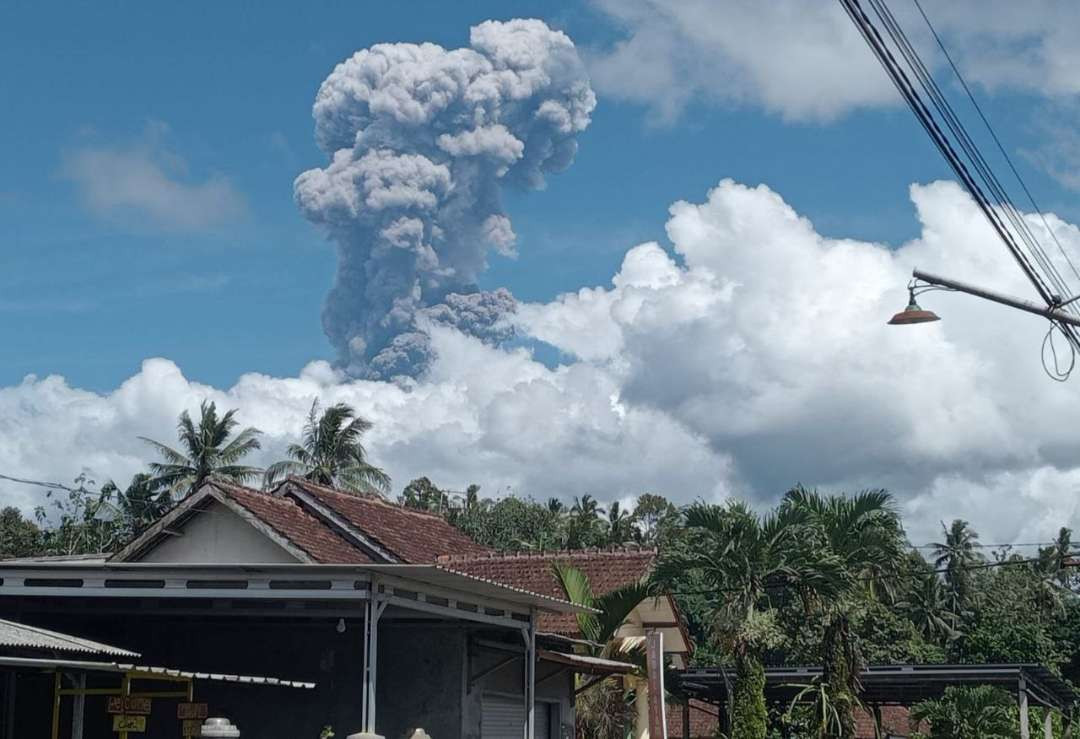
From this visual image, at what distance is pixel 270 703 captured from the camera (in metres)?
19.2

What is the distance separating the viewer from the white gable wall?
2259cm

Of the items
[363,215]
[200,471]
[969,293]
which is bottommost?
[969,293]

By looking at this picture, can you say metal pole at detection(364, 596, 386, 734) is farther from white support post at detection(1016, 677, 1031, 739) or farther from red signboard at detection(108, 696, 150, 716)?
white support post at detection(1016, 677, 1031, 739)

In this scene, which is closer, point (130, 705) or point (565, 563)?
point (130, 705)

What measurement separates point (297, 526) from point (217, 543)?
1.45 meters

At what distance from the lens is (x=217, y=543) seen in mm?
23109

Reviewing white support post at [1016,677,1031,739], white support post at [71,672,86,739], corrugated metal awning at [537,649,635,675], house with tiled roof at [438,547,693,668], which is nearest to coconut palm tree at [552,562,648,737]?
corrugated metal awning at [537,649,635,675]

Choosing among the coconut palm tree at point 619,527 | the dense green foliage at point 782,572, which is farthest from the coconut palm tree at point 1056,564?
the coconut palm tree at point 619,527

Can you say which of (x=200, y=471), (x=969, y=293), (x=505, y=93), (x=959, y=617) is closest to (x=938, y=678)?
(x=969, y=293)

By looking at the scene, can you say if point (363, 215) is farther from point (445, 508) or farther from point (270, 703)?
point (270, 703)

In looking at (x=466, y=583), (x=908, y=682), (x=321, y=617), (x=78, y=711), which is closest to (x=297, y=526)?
(x=321, y=617)

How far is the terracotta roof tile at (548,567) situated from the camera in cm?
2612

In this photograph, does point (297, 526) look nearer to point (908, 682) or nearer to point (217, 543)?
point (217, 543)

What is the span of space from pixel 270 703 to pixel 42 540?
36789 mm
